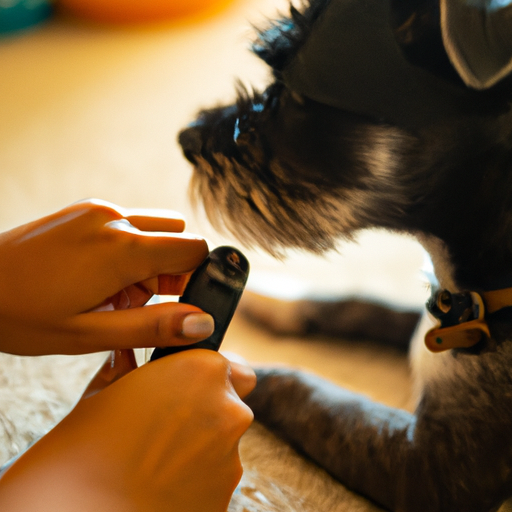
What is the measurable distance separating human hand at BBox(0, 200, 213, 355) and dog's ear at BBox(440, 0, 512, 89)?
36 cm

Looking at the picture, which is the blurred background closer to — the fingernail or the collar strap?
the collar strap

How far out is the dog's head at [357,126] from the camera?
2.28 ft

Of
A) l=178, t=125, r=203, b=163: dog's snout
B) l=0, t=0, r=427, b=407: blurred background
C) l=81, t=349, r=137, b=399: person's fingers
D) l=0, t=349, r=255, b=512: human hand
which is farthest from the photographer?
l=0, t=0, r=427, b=407: blurred background

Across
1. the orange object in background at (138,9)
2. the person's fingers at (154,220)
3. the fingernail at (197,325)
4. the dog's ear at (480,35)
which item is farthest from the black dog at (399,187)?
the orange object in background at (138,9)

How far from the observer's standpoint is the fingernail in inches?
23.9

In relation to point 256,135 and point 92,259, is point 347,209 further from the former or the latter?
point 92,259

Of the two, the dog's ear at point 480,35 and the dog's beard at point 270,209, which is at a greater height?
the dog's ear at point 480,35

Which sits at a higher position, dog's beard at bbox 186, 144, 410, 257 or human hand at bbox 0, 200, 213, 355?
human hand at bbox 0, 200, 213, 355

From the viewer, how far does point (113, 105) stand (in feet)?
7.00

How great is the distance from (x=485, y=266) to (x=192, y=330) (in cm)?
44

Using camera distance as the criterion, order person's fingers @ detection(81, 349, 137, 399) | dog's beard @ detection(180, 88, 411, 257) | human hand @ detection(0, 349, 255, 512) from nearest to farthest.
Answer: human hand @ detection(0, 349, 255, 512), person's fingers @ detection(81, 349, 137, 399), dog's beard @ detection(180, 88, 411, 257)

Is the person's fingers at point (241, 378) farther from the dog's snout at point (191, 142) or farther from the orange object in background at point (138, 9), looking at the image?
the orange object in background at point (138, 9)

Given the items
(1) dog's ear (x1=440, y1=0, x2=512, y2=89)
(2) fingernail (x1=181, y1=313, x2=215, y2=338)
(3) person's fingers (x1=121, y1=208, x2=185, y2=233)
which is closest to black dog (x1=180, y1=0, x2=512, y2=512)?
(1) dog's ear (x1=440, y1=0, x2=512, y2=89)

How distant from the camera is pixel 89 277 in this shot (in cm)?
61
